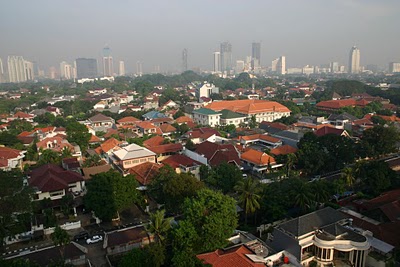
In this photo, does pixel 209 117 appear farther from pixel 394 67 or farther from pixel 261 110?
pixel 394 67

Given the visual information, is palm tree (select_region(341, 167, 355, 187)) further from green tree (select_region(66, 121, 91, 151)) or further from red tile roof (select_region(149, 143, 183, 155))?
green tree (select_region(66, 121, 91, 151))

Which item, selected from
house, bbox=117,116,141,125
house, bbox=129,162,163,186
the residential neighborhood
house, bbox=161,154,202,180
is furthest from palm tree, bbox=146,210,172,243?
house, bbox=117,116,141,125

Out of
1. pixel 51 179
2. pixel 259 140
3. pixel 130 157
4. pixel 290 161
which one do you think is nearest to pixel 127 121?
pixel 259 140

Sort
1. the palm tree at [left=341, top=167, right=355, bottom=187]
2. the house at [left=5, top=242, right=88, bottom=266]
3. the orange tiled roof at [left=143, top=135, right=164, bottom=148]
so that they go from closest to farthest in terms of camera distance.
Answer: the house at [left=5, top=242, right=88, bottom=266]
the palm tree at [left=341, top=167, right=355, bottom=187]
the orange tiled roof at [left=143, top=135, right=164, bottom=148]

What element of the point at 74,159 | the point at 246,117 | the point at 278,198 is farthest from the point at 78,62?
the point at 278,198

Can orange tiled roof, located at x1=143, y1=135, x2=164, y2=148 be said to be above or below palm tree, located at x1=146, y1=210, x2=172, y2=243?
below
